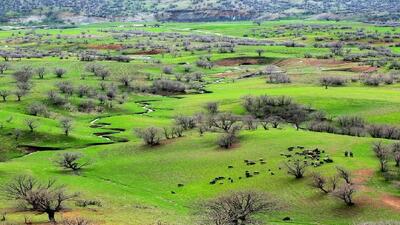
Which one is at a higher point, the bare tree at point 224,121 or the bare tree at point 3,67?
the bare tree at point 3,67

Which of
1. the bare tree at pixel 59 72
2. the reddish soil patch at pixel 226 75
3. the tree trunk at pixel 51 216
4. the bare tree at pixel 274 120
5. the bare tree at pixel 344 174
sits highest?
the tree trunk at pixel 51 216

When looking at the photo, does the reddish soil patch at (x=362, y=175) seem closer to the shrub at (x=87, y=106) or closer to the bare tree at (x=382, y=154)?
the bare tree at (x=382, y=154)

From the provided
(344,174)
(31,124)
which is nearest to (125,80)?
(31,124)

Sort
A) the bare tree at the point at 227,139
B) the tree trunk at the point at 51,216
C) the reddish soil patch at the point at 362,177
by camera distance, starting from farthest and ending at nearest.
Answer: the bare tree at the point at 227,139
the reddish soil patch at the point at 362,177
the tree trunk at the point at 51,216

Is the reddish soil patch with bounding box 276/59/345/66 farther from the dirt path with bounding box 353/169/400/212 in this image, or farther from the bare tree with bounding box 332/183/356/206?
the bare tree with bounding box 332/183/356/206

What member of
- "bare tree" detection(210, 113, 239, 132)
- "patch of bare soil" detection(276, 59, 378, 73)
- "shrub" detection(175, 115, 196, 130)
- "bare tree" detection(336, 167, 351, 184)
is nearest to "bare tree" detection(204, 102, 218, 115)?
"bare tree" detection(210, 113, 239, 132)

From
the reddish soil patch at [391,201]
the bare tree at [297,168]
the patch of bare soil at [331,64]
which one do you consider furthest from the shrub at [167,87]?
the reddish soil patch at [391,201]

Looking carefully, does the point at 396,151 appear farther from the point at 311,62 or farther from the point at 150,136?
the point at 311,62

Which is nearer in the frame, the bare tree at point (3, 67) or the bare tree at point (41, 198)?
the bare tree at point (41, 198)
